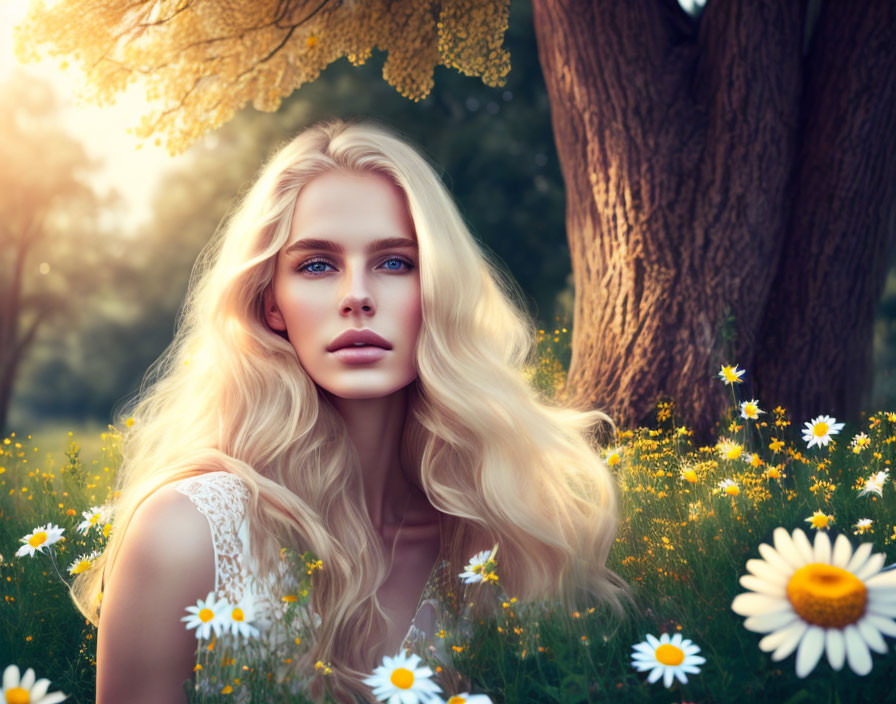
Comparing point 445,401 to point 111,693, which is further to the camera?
point 445,401

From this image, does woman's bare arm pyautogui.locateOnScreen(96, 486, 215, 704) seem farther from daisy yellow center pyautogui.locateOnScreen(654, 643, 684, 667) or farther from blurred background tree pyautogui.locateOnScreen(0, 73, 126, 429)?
blurred background tree pyautogui.locateOnScreen(0, 73, 126, 429)

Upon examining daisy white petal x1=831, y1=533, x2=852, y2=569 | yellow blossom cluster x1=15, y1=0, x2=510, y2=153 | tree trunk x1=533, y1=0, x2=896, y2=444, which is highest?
yellow blossom cluster x1=15, y1=0, x2=510, y2=153

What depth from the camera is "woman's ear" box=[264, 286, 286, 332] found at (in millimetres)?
2693

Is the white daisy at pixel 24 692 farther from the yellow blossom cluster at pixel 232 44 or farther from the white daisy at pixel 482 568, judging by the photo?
the yellow blossom cluster at pixel 232 44

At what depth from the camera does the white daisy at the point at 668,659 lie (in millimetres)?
1765

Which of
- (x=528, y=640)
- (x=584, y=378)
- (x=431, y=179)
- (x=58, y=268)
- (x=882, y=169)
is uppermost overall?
(x=58, y=268)

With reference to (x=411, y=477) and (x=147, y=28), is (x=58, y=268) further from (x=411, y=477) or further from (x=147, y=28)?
(x=411, y=477)

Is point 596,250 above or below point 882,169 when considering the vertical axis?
below

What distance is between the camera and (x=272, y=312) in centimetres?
270

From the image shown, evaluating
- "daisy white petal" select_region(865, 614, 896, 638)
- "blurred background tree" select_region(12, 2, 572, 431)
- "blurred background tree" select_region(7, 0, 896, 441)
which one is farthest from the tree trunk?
"blurred background tree" select_region(12, 2, 572, 431)

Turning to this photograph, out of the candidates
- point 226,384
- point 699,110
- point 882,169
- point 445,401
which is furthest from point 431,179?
point 882,169

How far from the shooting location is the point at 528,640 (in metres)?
2.10

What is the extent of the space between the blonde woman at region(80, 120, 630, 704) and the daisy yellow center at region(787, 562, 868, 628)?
1045 millimetres

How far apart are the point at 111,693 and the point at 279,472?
0.73 metres
